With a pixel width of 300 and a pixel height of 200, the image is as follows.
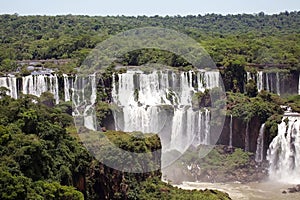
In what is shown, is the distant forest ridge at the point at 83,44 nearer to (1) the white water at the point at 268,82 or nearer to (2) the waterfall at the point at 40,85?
(1) the white water at the point at 268,82

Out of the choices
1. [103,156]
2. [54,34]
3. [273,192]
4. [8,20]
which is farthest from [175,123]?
[8,20]

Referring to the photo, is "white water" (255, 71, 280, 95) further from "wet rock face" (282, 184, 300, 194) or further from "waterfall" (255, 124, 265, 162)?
"wet rock face" (282, 184, 300, 194)

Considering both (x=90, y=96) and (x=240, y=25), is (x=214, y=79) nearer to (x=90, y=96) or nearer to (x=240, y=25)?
(x=90, y=96)

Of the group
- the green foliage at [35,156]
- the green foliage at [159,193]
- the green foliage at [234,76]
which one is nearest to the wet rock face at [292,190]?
the green foliage at [159,193]

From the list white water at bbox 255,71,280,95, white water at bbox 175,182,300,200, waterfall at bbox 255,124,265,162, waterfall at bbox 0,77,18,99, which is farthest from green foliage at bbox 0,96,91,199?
white water at bbox 255,71,280,95

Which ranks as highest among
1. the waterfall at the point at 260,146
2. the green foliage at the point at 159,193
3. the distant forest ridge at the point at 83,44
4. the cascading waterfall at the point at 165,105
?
the distant forest ridge at the point at 83,44

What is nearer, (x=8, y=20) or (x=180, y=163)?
(x=180, y=163)

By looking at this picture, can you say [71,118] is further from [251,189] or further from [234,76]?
[234,76]
